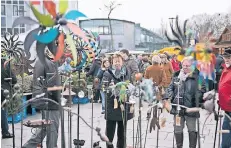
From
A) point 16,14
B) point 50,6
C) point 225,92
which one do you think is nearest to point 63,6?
point 50,6

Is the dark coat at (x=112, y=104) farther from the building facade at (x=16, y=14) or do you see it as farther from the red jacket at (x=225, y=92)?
the building facade at (x=16, y=14)

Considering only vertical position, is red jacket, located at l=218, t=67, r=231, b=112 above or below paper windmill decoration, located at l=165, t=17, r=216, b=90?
below

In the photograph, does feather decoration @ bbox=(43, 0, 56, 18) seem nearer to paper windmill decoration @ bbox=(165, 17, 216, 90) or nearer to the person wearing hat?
paper windmill decoration @ bbox=(165, 17, 216, 90)

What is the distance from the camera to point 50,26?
5.60ft

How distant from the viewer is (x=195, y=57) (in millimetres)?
2139

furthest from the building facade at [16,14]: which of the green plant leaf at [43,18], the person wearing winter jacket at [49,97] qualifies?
the person wearing winter jacket at [49,97]

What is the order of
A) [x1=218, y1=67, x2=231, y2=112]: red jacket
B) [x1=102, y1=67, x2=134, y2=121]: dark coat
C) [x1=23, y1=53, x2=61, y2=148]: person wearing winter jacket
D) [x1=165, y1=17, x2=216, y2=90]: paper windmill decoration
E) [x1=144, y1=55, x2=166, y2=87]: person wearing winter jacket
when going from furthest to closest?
[x1=144, y1=55, x2=166, y2=87]: person wearing winter jacket < [x1=102, y1=67, x2=134, y2=121]: dark coat < [x1=218, y1=67, x2=231, y2=112]: red jacket < [x1=23, y1=53, x2=61, y2=148]: person wearing winter jacket < [x1=165, y1=17, x2=216, y2=90]: paper windmill decoration

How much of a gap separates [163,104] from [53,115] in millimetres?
1362

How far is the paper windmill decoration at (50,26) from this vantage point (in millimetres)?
1691

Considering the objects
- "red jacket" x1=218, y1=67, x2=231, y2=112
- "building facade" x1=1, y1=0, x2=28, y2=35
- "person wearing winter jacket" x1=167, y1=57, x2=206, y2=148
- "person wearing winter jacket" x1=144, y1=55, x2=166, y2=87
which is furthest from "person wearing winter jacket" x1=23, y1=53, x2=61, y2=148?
"person wearing winter jacket" x1=144, y1=55, x2=166, y2=87

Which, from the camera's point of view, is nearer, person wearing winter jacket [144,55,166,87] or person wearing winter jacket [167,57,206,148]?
person wearing winter jacket [167,57,206,148]

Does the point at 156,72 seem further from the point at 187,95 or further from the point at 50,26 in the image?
the point at 50,26

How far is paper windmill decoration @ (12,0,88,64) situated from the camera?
1.69 meters

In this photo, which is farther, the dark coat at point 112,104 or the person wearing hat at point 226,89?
the dark coat at point 112,104
